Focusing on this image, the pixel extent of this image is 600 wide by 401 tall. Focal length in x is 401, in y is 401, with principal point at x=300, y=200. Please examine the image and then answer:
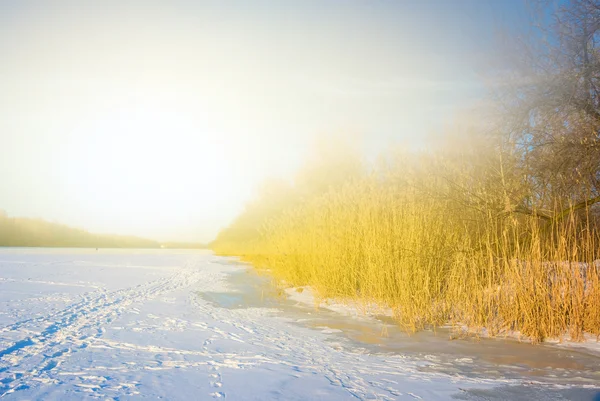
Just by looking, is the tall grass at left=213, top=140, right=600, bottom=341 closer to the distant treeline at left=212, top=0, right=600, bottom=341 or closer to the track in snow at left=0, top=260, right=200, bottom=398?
the distant treeline at left=212, top=0, right=600, bottom=341

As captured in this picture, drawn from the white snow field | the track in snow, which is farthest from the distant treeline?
the track in snow

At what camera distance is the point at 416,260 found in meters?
4.97

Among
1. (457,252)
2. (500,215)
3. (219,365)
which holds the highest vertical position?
(500,215)

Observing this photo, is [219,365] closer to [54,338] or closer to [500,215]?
[54,338]

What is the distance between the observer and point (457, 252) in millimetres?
4785

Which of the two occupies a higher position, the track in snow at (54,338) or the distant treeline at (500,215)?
the distant treeline at (500,215)

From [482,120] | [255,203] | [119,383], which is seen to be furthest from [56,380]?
[255,203]

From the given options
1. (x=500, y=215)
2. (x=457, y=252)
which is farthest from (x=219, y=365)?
(x=500, y=215)

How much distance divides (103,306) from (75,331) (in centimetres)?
177

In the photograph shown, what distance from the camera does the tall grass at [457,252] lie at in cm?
385

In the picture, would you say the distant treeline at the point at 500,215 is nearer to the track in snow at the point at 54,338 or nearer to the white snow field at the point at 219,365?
the white snow field at the point at 219,365

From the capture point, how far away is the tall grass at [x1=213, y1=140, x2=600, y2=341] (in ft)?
12.6

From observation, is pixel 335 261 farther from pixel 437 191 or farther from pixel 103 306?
pixel 103 306

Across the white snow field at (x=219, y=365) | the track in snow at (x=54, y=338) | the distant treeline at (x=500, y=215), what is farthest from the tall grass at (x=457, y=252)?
the track in snow at (x=54, y=338)
